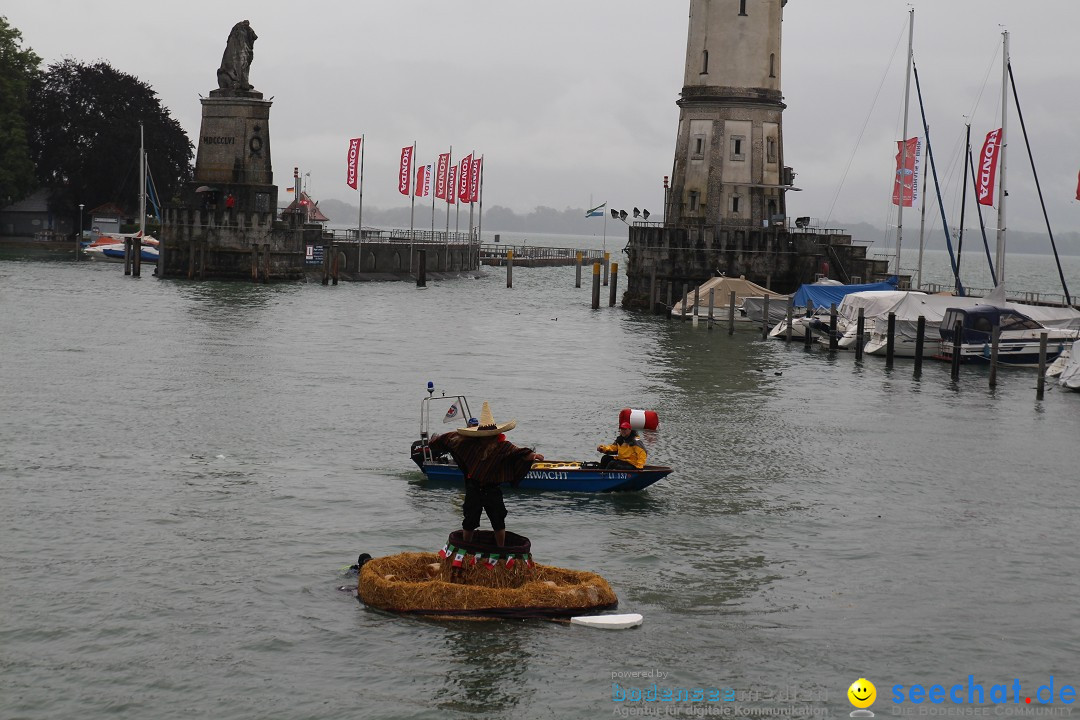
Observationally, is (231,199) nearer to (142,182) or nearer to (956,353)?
(142,182)

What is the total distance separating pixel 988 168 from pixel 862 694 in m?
49.1

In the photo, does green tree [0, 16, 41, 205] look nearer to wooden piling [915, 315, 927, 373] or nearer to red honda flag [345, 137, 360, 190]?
red honda flag [345, 137, 360, 190]

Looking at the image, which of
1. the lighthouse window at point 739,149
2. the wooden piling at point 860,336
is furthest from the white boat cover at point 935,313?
the lighthouse window at point 739,149

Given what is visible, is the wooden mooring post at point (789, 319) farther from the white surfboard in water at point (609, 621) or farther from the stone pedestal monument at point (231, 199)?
the white surfboard in water at point (609, 621)

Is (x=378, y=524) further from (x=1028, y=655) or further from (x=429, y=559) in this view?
(x=1028, y=655)

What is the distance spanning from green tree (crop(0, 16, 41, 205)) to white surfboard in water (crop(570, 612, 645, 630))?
106m

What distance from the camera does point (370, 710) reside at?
51.6 ft

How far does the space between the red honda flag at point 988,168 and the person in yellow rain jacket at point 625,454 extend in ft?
128

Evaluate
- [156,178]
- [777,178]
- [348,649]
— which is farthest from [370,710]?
[156,178]

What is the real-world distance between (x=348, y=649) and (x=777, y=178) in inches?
2479

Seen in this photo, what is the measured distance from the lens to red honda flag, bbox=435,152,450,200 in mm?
111438

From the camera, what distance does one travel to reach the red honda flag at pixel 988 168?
60.1m

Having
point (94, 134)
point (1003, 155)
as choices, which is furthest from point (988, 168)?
point (94, 134)

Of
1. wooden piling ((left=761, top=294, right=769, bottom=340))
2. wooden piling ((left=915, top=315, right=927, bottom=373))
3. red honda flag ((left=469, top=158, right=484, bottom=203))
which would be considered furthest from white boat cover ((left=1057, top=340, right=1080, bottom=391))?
red honda flag ((left=469, top=158, right=484, bottom=203))
